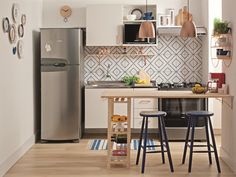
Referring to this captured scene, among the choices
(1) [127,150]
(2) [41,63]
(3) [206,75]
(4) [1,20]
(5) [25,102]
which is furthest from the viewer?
(3) [206,75]

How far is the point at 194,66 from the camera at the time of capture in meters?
7.50

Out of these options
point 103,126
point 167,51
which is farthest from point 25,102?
point 167,51

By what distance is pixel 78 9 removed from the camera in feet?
24.3

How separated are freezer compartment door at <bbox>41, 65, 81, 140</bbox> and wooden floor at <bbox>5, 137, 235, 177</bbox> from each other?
21.0 inches

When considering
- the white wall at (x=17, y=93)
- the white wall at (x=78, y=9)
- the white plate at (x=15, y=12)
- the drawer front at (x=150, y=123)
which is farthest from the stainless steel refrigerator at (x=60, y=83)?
the white plate at (x=15, y=12)

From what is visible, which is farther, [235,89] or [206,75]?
[206,75]

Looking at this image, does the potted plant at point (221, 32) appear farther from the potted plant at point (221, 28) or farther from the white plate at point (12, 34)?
the white plate at point (12, 34)

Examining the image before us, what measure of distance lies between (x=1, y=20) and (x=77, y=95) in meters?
2.22

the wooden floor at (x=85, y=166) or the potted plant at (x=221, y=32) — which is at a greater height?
the potted plant at (x=221, y=32)

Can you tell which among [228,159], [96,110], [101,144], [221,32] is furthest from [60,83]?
[228,159]

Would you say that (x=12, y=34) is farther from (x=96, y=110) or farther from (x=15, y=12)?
(x=96, y=110)

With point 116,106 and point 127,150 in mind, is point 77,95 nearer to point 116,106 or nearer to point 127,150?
point 116,106

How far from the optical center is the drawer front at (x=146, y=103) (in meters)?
7.00

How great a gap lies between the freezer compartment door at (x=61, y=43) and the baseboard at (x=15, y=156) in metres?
1.30
